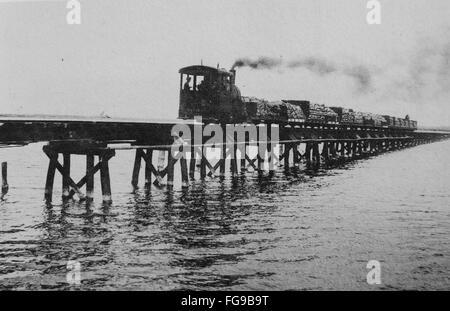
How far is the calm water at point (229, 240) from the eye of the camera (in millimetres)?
8797

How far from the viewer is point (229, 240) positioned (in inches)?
460

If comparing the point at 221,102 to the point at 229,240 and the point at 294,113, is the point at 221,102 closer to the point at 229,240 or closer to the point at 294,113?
the point at 294,113

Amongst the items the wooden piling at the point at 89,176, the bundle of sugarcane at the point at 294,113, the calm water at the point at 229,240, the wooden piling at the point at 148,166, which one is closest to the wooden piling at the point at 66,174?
the calm water at the point at 229,240

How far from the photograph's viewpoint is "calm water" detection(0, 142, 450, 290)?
8.80 meters

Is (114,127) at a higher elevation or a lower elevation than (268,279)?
higher

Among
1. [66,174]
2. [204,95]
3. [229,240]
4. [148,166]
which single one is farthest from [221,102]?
[229,240]

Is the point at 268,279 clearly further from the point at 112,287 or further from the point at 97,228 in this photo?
the point at 97,228

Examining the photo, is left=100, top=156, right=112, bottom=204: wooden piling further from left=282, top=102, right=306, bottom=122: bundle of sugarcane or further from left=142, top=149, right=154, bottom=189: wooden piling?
left=282, top=102, right=306, bottom=122: bundle of sugarcane

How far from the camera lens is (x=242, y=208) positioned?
16734 mm

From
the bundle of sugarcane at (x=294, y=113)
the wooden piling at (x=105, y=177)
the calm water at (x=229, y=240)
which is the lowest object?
the calm water at (x=229, y=240)

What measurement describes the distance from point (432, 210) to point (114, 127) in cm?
1153

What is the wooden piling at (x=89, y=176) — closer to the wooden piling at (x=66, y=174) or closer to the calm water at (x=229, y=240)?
the calm water at (x=229, y=240)

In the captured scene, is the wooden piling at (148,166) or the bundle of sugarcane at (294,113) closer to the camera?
the wooden piling at (148,166)

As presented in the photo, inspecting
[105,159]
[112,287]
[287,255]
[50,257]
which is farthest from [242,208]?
[112,287]
